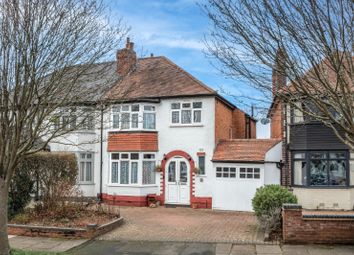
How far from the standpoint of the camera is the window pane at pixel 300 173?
19.3 meters

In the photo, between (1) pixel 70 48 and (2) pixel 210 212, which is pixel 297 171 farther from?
(1) pixel 70 48

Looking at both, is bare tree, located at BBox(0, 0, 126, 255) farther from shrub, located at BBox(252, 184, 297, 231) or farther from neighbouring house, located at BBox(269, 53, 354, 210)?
neighbouring house, located at BBox(269, 53, 354, 210)

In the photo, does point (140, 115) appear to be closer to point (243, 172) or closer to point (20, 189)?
point (243, 172)

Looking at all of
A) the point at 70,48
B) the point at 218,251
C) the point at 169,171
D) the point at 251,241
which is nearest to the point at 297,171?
the point at 169,171

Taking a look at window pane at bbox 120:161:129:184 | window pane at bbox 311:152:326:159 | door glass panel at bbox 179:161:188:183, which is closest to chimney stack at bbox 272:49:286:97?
window pane at bbox 311:152:326:159

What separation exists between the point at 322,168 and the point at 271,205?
728 centimetres

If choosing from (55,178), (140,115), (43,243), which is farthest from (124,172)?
(43,243)

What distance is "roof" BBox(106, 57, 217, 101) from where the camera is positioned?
→ 2122 cm

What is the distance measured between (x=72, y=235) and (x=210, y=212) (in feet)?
26.5

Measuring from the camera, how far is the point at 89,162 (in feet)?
76.0

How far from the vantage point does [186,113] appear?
21.4 m

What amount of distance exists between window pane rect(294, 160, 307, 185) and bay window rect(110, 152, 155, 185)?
728 centimetres

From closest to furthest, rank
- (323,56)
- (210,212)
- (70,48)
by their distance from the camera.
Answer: (323,56) → (70,48) → (210,212)

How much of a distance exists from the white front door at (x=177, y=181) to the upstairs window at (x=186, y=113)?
1995mm
